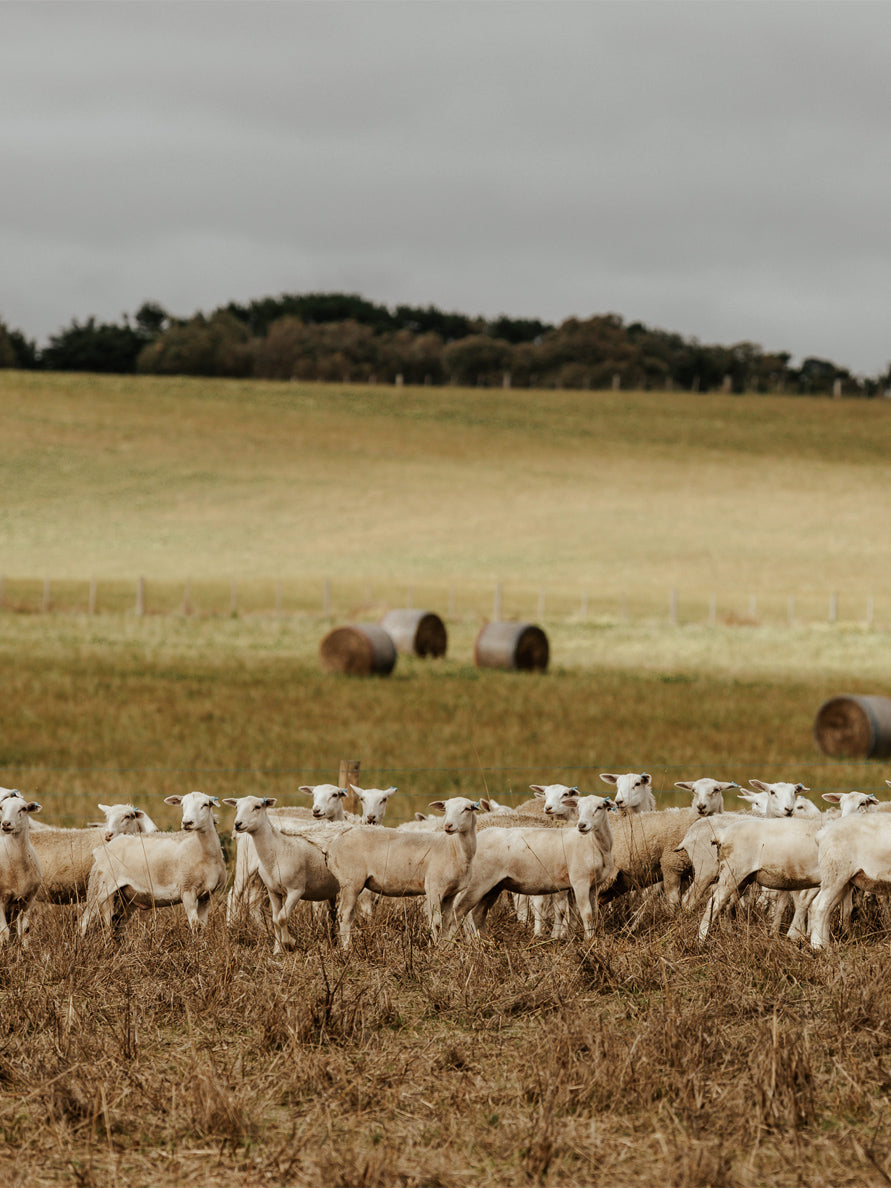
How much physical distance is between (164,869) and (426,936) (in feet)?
7.17

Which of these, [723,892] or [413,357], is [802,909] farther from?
[413,357]

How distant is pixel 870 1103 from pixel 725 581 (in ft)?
190

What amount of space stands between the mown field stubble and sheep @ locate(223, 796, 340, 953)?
0.29m

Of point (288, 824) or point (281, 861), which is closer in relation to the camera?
point (281, 861)

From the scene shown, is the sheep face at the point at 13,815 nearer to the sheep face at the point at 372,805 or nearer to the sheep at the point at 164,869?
the sheep at the point at 164,869

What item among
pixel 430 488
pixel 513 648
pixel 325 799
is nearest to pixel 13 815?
Answer: pixel 325 799

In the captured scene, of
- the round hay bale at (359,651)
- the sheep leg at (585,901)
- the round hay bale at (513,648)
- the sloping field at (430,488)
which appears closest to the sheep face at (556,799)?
the sheep leg at (585,901)

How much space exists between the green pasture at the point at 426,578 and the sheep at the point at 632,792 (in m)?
4.32

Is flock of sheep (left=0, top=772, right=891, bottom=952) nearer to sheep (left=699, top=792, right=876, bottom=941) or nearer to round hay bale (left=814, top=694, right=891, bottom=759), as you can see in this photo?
sheep (left=699, top=792, right=876, bottom=941)

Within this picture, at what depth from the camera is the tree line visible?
13862 centimetres

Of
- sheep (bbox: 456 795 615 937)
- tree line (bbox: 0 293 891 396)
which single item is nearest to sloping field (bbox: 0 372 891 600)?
tree line (bbox: 0 293 891 396)

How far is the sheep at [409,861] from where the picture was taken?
994cm

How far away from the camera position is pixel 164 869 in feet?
34.0

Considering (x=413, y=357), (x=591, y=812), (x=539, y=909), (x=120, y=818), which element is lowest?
(x=539, y=909)
